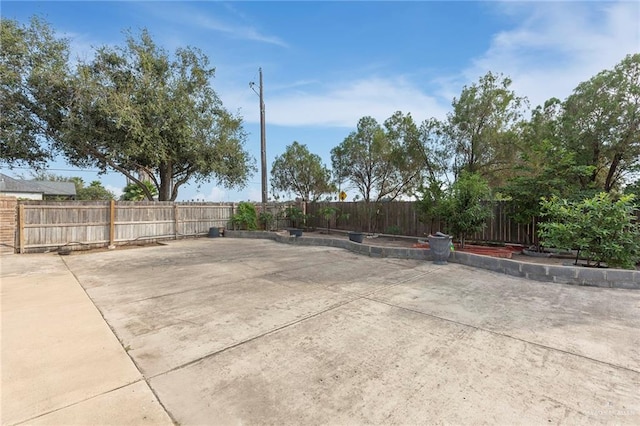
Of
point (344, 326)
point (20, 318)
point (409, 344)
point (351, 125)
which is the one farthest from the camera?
point (351, 125)

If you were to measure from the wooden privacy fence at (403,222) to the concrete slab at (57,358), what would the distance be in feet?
30.0

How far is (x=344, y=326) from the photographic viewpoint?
10.4 ft

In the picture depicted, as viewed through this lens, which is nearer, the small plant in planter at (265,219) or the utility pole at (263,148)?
the small plant in planter at (265,219)

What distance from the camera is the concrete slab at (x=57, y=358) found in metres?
1.91

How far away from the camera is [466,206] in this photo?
802 cm

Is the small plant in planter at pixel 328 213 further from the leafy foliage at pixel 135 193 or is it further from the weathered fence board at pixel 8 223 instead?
the leafy foliage at pixel 135 193

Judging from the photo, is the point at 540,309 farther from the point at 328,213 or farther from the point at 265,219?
the point at 265,219

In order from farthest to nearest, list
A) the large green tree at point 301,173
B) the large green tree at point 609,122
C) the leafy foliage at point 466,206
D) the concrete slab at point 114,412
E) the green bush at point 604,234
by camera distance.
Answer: the large green tree at point 301,173, the leafy foliage at point 466,206, the large green tree at point 609,122, the green bush at point 604,234, the concrete slab at point 114,412

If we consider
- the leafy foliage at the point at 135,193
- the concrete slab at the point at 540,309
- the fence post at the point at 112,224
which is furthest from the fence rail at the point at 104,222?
the concrete slab at the point at 540,309

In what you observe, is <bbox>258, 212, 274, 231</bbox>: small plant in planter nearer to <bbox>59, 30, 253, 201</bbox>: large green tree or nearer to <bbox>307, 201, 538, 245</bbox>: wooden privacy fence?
<bbox>307, 201, 538, 245</bbox>: wooden privacy fence

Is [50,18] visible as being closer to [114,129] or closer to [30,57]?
[30,57]

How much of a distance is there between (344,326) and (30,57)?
13450 mm

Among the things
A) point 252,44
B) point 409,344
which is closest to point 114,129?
point 252,44

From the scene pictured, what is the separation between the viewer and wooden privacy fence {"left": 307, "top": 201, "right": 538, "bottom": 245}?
29.3 ft
